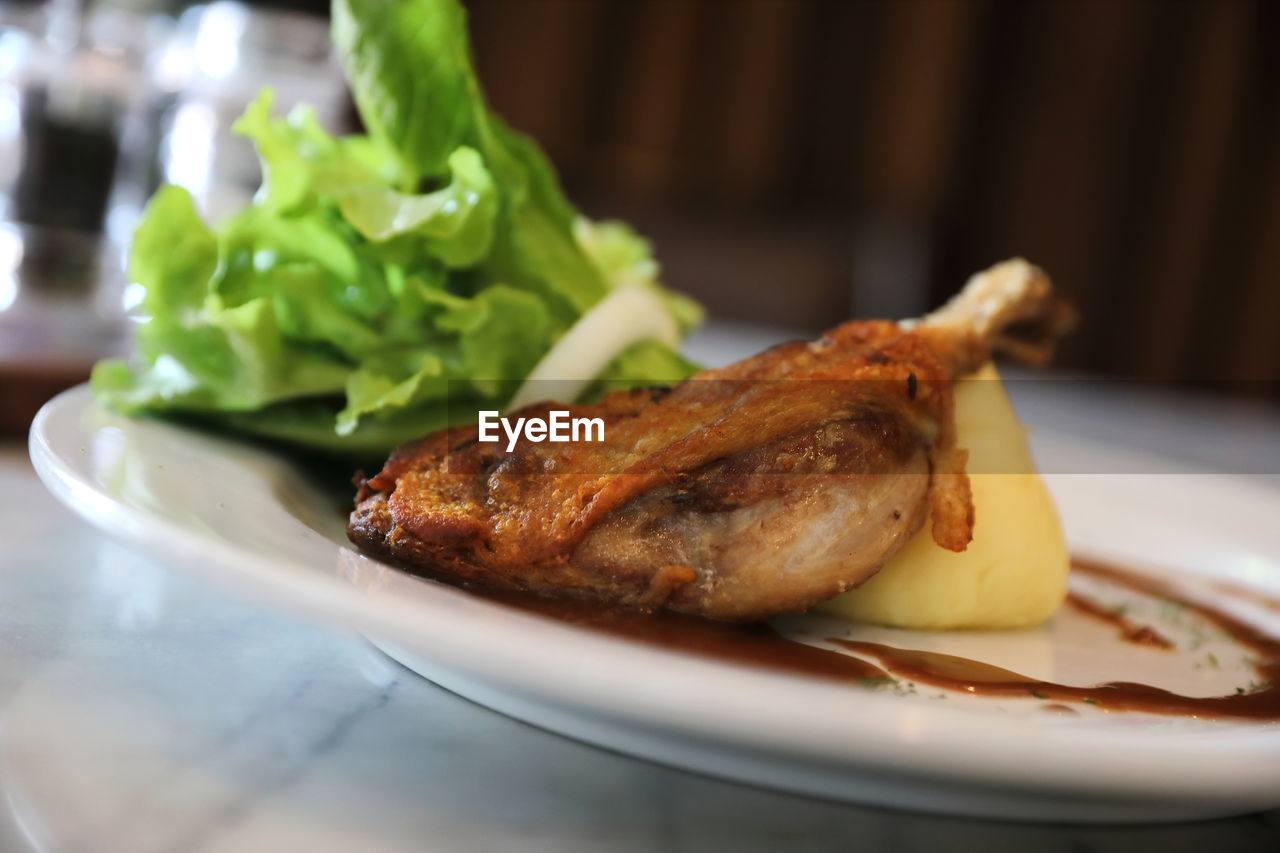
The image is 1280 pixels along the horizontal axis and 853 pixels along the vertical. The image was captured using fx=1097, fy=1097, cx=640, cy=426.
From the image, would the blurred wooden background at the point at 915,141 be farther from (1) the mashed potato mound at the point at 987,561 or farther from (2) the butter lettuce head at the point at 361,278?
(1) the mashed potato mound at the point at 987,561

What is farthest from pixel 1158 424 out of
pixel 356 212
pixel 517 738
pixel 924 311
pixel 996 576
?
pixel 517 738

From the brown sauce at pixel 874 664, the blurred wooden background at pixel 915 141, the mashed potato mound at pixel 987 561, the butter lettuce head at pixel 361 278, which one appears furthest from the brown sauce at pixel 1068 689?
the blurred wooden background at pixel 915 141

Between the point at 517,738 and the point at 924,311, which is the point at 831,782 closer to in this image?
the point at 517,738

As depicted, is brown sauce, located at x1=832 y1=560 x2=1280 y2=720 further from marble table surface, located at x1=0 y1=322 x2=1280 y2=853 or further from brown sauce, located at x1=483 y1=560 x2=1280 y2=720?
marble table surface, located at x1=0 y1=322 x2=1280 y2=853

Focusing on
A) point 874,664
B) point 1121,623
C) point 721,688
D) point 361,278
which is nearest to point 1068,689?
point 874,664

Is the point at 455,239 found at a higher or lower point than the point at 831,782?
higher

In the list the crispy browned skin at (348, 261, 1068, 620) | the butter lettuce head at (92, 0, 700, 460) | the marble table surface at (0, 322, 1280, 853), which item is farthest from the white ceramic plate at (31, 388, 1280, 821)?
the butter lettuce head at (92, 0, 700, 460)
